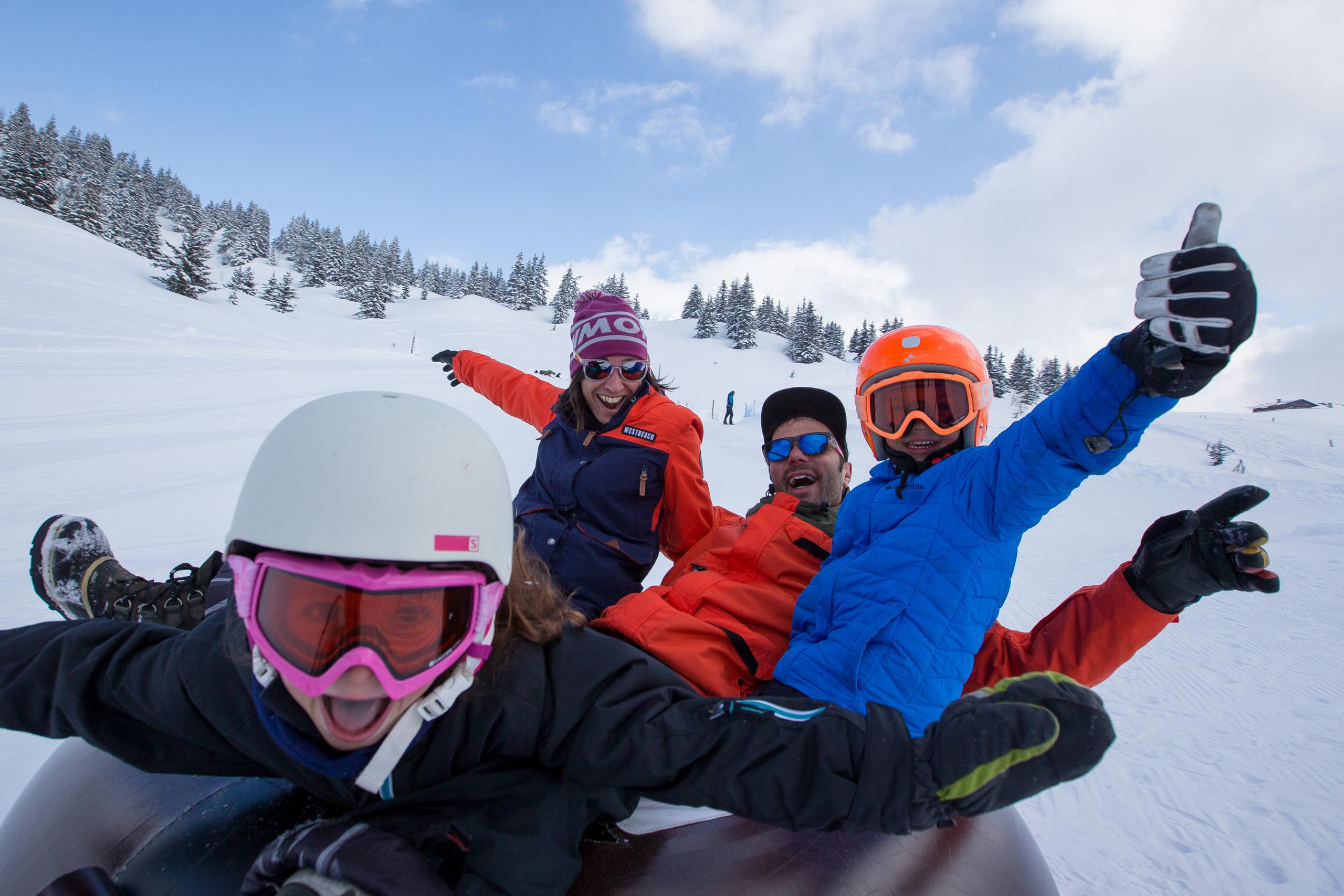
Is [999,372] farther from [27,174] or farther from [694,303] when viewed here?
[27,174]

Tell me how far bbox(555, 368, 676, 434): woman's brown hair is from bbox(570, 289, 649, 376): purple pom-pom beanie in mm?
83

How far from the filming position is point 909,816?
48.3 inches

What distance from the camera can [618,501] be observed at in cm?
311

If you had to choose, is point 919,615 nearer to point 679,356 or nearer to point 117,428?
point 117,428

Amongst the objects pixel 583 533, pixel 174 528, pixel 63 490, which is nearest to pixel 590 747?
pixel 583 533

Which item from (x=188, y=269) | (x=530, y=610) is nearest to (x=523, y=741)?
(x=530, y=610)

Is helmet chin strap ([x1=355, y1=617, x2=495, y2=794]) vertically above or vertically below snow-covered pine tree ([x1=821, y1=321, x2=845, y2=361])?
below


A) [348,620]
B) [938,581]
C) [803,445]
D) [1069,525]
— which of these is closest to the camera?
[348,620]

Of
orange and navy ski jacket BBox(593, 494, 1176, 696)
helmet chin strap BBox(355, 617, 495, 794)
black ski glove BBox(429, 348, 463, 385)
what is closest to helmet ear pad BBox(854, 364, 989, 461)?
orange and navy ski jacket BBox(593, 494, 1176, 696)

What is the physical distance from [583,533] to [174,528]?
4154 mm

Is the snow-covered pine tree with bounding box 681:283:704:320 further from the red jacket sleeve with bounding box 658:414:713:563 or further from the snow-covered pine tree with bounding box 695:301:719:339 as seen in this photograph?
the red jacket sleeve with bounding box 658:414:713:563

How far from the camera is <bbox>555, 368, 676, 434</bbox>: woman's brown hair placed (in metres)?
3.40

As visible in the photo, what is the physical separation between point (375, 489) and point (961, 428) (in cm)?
233

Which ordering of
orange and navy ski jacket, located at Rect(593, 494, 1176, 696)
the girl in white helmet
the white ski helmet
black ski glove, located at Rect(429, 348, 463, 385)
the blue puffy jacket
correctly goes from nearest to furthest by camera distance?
1. the girl in white helmet
2. the white ski helmet
3. the blue puffy jacket
4. orange and navy ski jacket, located at Rect(593, 494, 1176, 696)
5. black ski glove, located at Rect(429, 348, 463, 385)
